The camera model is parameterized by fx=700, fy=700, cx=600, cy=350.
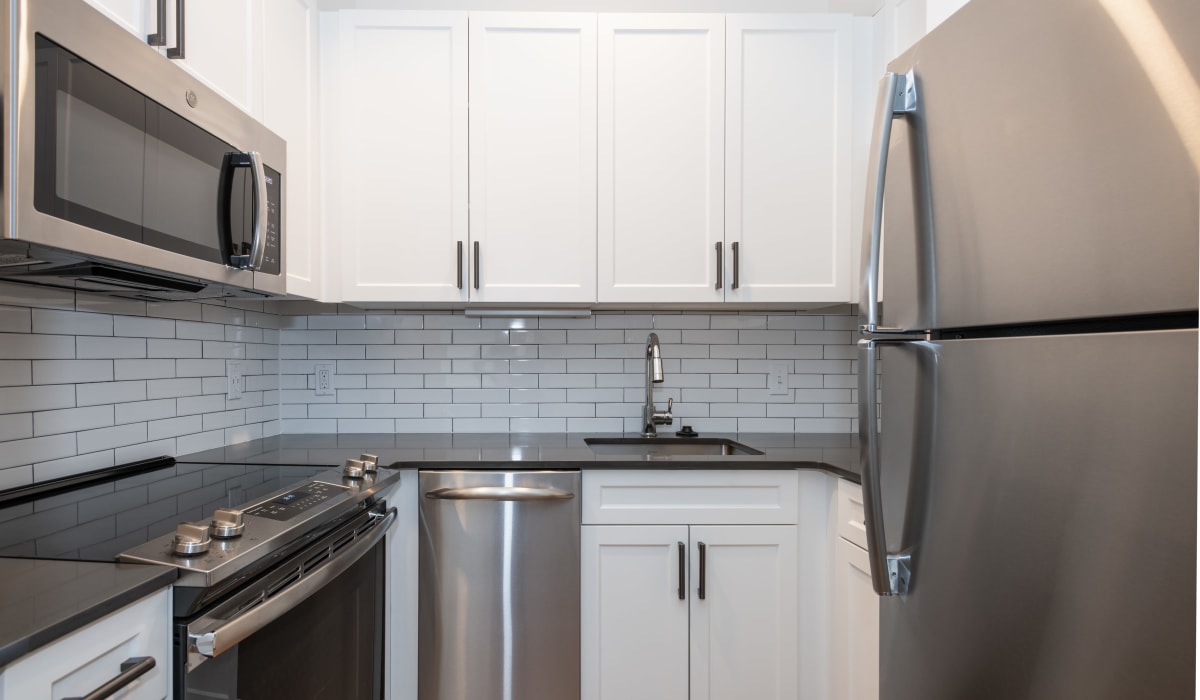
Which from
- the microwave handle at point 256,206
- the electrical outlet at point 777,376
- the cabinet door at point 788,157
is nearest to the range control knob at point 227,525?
the microwave handle at point 256,206

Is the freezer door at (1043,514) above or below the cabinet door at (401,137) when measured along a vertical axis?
below

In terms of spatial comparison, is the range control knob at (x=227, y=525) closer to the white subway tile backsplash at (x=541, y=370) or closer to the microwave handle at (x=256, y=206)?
the microwave handle at (x=256, y=206)

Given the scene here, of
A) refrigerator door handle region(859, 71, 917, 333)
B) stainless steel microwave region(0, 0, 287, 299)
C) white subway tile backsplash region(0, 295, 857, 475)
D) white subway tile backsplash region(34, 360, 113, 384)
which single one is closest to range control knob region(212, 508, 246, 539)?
stainless steel microwave region(0, 0, 287, 299)

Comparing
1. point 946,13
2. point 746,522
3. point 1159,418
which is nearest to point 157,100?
point 946,13

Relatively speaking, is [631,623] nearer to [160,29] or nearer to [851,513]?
[851,513]

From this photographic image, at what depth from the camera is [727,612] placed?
1.95 metres

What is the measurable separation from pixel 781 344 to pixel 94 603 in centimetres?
219

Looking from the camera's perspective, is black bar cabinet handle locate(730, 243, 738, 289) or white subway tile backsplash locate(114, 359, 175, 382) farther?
black bar cabinet handle locate(730, 243, 738, 289)

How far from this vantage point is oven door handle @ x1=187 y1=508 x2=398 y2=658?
3.26 feet

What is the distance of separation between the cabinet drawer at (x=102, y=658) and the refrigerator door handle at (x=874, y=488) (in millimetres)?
1007

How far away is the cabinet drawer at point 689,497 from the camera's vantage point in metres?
1.96

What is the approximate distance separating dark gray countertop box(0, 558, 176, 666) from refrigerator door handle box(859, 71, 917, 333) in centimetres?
104

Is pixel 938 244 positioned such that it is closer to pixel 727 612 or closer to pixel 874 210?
pixel 874 210

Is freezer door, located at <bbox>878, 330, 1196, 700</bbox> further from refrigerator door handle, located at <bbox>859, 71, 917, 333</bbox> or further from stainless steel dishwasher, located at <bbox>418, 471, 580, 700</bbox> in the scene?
stainless steel dishwasher, located at <bbox>418, 471, 580, 700</bbox>
